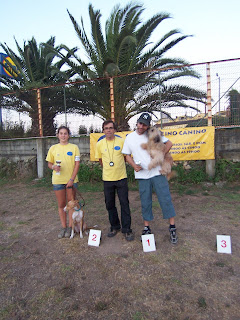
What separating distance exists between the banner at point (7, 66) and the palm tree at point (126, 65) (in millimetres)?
3504

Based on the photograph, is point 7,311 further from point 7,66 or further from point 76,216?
point 7,66

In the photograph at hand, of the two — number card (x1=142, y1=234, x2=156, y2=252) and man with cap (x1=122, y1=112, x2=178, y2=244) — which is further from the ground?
man with cap (x1=122, y1=112, x2=178, y2=244)

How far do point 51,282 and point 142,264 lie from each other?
1086 mm

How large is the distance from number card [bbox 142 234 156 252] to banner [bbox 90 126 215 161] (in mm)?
3618

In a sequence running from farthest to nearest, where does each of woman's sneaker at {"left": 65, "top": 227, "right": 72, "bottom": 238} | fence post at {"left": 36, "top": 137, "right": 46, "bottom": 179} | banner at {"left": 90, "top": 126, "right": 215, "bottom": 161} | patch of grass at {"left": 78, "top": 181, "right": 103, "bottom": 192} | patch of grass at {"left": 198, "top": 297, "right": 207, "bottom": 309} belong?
fence post at {"left": 36, "top": 137, "right": 46, "bottom": 179} < patch of grass at {"left": 78, "top": 181, "right": 103, "bottom": 192} < banner at {"left": 90, "top": 126, "right": 215, "bottom": 161} < woman's sneaker at {"left": 65, "top": 227, "right": 72, "bottom": 238} < patch of grass at {"left": 198, "top": 297, "right": 207, "bottom": 309}

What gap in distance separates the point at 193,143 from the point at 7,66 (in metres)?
9.19

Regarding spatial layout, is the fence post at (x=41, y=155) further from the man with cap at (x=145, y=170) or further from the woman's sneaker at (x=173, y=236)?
the woman's sneaker at (x=173, y=236)

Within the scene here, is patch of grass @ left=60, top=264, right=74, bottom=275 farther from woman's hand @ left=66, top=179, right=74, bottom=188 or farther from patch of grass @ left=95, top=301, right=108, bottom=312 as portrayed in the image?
woman's hand @ left=66, top=179, right=74, bottom=188

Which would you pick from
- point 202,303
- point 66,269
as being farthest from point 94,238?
point 202,303

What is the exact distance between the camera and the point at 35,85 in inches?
332

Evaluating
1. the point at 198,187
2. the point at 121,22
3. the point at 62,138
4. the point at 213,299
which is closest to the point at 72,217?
the point at 62,138

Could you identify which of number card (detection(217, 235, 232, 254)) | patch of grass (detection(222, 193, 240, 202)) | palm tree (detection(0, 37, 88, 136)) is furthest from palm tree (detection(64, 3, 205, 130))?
number card (detection(217, 235, 232, 254))

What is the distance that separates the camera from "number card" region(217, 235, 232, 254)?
3036mm

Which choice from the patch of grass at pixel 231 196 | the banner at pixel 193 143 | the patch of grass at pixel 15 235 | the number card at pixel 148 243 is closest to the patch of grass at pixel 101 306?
the number card at pixel 148 243
